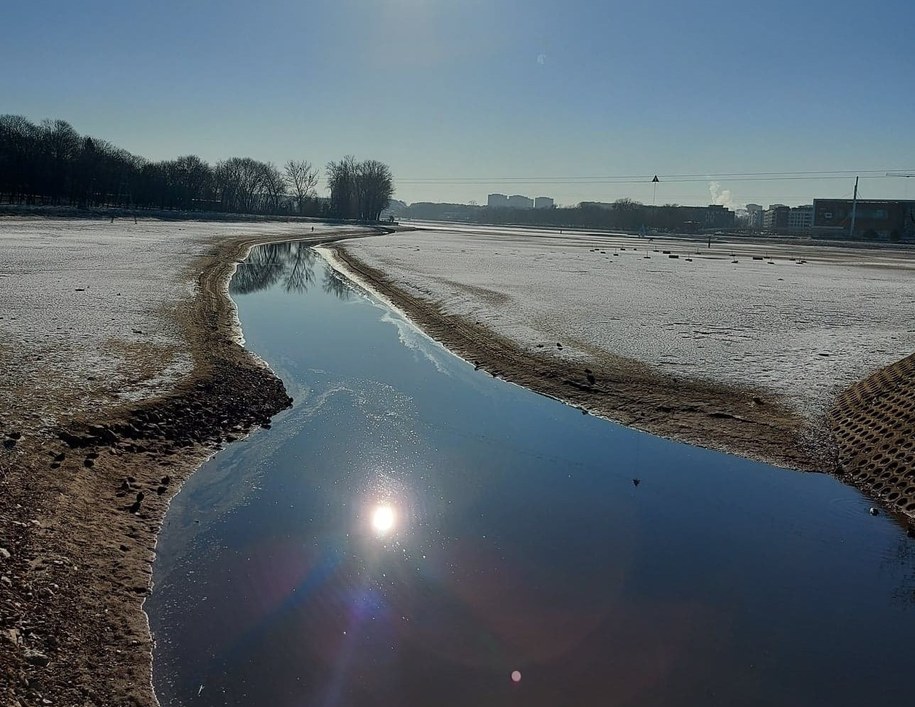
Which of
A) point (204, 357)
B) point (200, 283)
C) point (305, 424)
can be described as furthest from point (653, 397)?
point (200, 283)

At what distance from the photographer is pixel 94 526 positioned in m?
9.61

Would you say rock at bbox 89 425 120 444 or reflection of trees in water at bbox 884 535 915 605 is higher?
rock at bbox 89 425 120 444

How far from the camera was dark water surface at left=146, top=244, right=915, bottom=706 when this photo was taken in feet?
24.4

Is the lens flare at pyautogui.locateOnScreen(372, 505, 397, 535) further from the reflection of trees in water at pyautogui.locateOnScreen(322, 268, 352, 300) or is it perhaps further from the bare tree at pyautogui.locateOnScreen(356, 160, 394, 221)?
the bare tree at pyautogui.locateOnScreen(356, 160, 394, 221)

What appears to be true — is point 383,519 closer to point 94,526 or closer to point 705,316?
point 94,526

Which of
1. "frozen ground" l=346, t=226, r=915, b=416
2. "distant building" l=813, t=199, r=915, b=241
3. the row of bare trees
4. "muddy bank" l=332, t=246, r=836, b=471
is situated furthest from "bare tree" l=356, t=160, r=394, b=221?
"muddy bank" l=332, t=246, r=836, b=471

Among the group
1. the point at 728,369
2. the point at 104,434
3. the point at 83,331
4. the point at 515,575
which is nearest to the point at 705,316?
the point at 728,369

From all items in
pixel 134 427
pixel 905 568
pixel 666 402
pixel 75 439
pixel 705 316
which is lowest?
pixel 905 568

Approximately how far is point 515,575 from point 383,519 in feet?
8.14

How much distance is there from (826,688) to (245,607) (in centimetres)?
635

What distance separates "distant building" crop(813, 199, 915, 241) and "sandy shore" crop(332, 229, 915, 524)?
128421mm

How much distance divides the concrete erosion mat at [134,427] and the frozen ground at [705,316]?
3.86ft

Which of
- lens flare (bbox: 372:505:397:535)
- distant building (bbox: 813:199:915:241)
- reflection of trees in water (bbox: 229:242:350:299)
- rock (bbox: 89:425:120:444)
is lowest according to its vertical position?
lens flare (bbox: 372:505:397:535)

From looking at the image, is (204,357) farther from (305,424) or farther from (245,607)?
(245,607)
